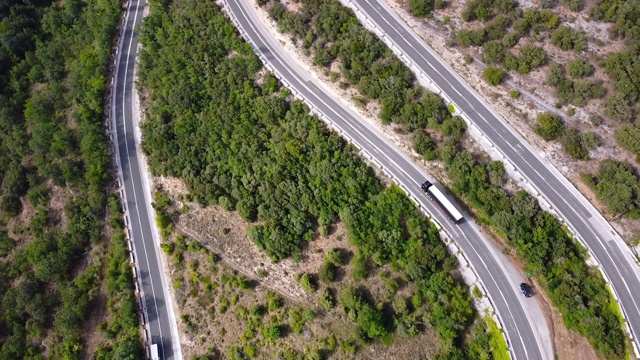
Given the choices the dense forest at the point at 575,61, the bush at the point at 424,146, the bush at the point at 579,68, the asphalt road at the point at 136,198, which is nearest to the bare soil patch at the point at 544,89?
the dense forest at the point at 575,61

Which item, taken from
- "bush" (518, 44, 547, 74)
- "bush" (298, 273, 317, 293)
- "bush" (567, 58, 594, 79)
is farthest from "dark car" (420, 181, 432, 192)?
"bush" (567, 58, 594, 79)

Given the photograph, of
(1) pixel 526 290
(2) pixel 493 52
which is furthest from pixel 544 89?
(1) pixel 526 290

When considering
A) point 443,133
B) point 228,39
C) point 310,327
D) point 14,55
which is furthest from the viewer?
point 14,55

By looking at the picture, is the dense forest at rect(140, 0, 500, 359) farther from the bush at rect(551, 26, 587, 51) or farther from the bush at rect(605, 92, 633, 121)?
the bush at rect(605, 92, 633, 121)

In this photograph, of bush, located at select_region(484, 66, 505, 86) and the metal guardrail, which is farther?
bush, located at select_region(484, 66, 505, 86)

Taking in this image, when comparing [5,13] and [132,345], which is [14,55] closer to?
[5,13]

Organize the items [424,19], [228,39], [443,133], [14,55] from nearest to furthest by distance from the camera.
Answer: [443,133] → [424,19] → [228,39] → [14,55]

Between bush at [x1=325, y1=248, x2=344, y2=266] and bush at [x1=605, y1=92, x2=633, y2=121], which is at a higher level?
bush at [x1=605, y1=92, x2=633, y2=121]

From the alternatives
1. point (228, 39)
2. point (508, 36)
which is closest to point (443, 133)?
point (508, 36)
